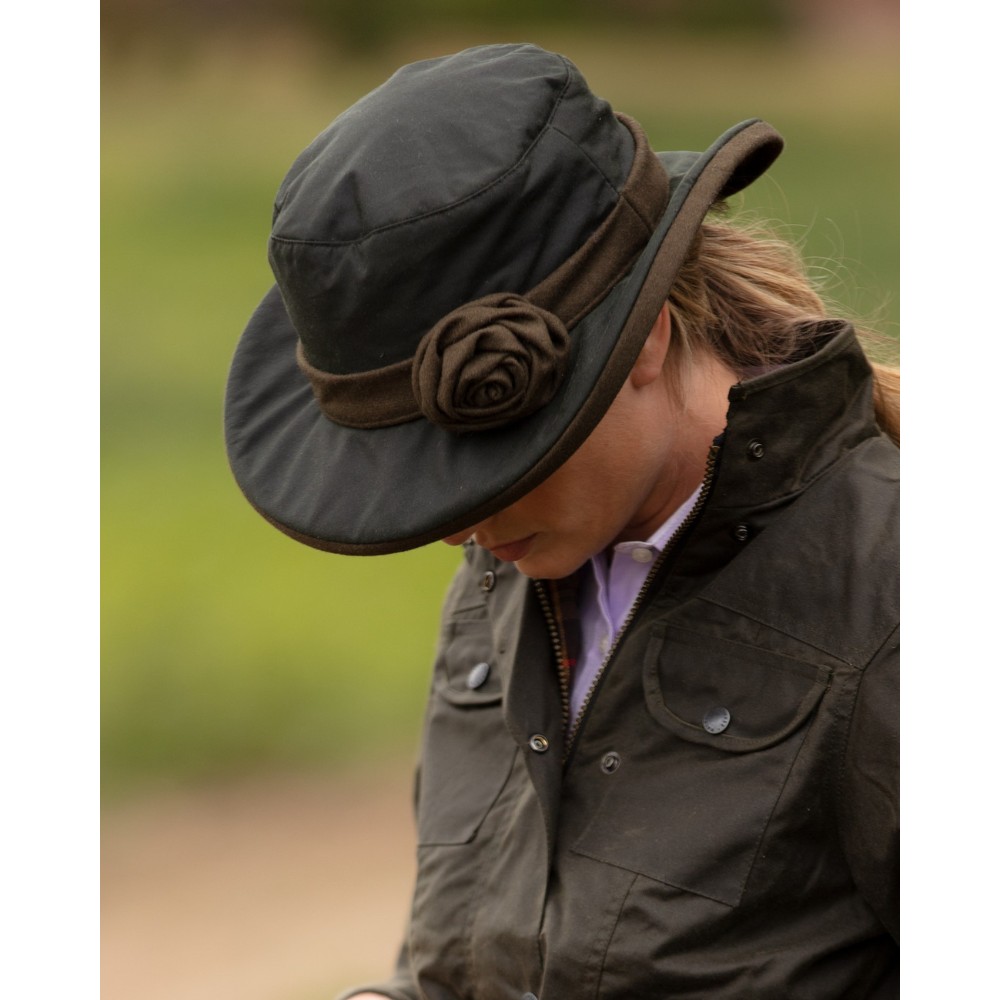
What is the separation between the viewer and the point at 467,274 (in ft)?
4.39

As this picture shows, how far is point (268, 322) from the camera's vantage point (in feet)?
5.53

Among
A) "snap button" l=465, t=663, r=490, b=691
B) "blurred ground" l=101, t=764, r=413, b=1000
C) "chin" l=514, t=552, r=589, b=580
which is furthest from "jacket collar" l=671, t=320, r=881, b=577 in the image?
"blurred ground" l=101, t=764, r=413, b=1000

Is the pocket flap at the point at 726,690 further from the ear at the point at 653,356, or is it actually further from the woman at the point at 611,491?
the ear at the point at 653,356

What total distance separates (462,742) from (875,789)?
626 millimetres

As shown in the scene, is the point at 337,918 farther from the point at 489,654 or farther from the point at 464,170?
the point at 464,170

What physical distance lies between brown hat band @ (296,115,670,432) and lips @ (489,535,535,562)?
8.8 inches

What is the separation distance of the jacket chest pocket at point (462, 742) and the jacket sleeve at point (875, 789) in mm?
483

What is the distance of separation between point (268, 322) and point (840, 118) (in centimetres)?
515

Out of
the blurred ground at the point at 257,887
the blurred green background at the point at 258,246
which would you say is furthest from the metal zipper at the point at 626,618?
the blurred green background at the point at 258,246

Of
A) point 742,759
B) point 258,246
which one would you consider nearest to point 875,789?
point 742,759

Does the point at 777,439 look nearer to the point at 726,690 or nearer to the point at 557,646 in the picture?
the point at 726,690

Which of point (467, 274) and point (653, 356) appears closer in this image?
point (467, 274)

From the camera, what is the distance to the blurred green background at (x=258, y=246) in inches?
208
